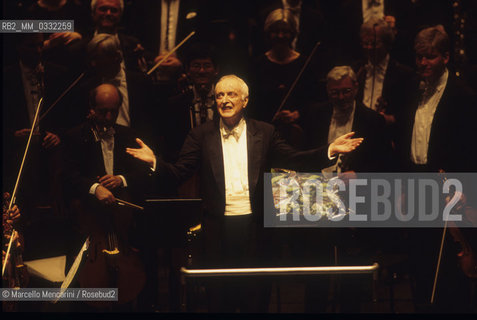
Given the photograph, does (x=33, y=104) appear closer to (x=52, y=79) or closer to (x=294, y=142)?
(x=52, y=79)

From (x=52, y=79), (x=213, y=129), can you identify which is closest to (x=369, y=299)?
(x=213, y=129)

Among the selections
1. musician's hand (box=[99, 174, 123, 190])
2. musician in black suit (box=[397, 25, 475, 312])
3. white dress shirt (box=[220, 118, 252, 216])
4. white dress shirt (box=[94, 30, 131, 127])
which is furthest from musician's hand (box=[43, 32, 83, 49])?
musician in black suit (box=[397, 25, 475, 312])

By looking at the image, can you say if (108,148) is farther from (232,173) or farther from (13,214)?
(232,173)

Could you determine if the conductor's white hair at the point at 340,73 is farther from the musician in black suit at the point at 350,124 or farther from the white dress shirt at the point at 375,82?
the white dress shirt at the point at 375,82

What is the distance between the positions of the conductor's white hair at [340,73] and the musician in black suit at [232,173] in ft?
1.70

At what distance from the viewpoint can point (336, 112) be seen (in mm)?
5316

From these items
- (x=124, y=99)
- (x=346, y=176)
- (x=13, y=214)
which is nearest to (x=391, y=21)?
(x=346, y=176)

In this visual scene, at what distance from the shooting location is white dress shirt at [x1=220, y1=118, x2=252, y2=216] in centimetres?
489

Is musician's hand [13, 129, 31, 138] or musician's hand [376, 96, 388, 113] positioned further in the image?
A: musician's hand [376, 96, 388, 113]

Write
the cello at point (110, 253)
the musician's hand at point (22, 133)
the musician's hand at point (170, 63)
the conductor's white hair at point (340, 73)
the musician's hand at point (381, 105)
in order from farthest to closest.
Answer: the musician's hand at point (170, 63) < the musician's hand at point (381, 105) < the musician's hand at point (22, 133) < the conductor's white hair at point (340, 73) < the cello at point (110, 253)

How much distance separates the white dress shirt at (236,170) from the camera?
192 inches

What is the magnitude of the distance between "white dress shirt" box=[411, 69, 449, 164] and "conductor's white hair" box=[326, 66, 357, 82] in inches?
17.6

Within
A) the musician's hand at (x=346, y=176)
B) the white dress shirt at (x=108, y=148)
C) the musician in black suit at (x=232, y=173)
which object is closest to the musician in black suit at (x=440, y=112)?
the musician's hand at (x=346, y=176)

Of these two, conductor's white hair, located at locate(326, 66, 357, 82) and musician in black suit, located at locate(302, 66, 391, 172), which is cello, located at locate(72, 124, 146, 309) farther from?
conductor's white hair, located at locate(326, 66, 357, 82)
